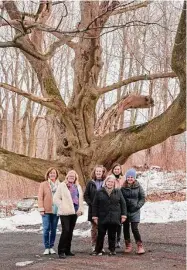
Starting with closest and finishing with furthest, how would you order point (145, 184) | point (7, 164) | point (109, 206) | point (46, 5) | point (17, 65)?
point (109, 206), point (46, 5), point (7, 164), point (145, 184), point (17, 65)

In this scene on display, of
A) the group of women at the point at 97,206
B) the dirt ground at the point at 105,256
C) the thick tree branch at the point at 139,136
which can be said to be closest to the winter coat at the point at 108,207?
the group of women at the point at 97,206

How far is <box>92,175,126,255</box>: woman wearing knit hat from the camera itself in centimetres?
805

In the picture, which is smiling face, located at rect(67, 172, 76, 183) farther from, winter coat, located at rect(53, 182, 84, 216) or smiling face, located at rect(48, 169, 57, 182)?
smiling face, located at rect(48, 169, 57, 182)

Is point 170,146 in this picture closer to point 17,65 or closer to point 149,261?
point 17,65

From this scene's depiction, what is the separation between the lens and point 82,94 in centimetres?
1527

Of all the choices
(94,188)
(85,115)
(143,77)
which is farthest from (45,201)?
(85,115)

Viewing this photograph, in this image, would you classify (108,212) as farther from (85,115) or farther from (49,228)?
(85,115)

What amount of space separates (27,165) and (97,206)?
684cm

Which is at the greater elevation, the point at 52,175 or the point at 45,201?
the point at 52,175

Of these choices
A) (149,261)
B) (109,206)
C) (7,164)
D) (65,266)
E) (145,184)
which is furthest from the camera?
(145,184)

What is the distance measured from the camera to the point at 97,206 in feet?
26.7

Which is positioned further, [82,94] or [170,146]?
[170,146]

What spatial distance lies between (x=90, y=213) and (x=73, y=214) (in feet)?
1.22

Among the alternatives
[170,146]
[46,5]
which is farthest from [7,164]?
[170,146]
